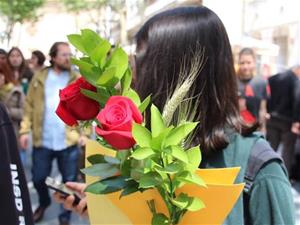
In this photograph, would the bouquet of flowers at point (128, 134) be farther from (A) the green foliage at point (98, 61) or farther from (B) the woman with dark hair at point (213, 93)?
(B) the woman with dark hair at point (213, 93)

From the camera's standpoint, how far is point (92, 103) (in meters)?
1.17

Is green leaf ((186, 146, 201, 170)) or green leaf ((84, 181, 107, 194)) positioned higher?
green leaf ((186, 146, 201, 170))

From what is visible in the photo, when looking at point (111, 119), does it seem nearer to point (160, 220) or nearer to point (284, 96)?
point (160, 220)

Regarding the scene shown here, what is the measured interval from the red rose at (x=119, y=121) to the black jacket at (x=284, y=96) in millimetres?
5828

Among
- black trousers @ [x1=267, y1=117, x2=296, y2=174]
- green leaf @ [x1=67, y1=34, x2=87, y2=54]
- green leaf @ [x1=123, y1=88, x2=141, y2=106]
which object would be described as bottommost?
black trousers @ [x1=267, y1=117, x2=296, y2=174]

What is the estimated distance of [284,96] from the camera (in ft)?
22.1

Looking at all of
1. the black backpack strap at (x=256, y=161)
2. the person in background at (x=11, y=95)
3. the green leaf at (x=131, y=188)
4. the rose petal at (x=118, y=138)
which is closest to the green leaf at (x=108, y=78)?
the rose petal at (x=118, y=138)

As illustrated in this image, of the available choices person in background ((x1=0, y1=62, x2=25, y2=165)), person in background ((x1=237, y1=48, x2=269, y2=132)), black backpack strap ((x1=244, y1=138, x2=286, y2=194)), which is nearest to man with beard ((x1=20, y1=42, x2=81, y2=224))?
person in background ((x1=0, y1=62, x2=25, y2=165))

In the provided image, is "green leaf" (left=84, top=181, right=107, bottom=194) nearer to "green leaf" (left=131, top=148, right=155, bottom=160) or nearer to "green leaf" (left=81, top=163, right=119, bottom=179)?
"green leaf" (left=81, top=163, right=119, bottom=179)

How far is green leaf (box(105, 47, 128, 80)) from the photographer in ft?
3.70

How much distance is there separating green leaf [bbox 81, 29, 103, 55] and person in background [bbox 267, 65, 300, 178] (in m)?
5.77

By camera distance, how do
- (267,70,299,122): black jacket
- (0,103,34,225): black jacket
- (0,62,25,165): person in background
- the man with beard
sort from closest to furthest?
(0,103,34,225): black jacket
the man with beard
(0,62,25,165): person in background
(267,70,299,122): black jacket

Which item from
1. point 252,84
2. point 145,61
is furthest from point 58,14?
point 145,61

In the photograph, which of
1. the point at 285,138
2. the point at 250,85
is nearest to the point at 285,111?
the point at 285,138
